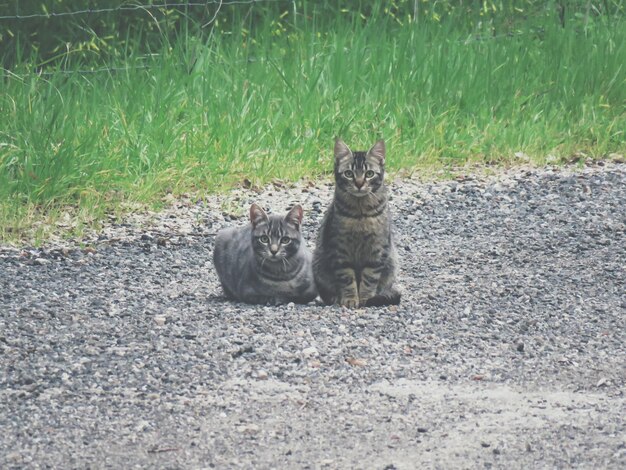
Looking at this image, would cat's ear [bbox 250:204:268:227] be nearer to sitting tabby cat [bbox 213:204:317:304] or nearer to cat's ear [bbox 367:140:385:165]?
sitting tabby cat [bbox 213:204:317:304]

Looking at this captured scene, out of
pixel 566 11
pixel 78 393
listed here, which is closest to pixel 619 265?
pixel 78 393

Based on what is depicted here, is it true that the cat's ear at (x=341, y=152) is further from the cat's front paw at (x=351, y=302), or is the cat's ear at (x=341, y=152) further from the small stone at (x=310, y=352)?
the small stone at (x=310, y=352)

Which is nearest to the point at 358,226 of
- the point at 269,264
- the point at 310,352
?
the point at 269,264

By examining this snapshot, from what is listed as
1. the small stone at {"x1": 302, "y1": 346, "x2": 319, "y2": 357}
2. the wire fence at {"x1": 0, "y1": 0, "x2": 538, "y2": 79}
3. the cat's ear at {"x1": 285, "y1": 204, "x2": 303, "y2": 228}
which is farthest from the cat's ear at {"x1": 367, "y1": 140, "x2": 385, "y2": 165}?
the wire fence at {"x1": 0, "y1": 0, "x2": 538, "y2": 79}

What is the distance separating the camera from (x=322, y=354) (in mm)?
5730

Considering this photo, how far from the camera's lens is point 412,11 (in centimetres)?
1198

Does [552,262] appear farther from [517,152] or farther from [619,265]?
[517,152]

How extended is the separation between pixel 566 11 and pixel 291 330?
6437 millimetres

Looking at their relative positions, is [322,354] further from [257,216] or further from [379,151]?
[379,151]

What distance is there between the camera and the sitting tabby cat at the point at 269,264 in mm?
6527

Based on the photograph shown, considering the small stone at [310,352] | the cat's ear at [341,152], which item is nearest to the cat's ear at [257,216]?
the cat's ear at [341,152]

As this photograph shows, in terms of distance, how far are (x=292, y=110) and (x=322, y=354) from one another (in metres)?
3.99

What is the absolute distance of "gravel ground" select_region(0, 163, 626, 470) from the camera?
469 cm

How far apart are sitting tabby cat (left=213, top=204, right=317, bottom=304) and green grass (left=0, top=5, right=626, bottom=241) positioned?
1584mm
